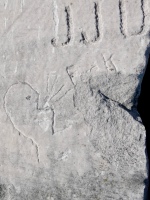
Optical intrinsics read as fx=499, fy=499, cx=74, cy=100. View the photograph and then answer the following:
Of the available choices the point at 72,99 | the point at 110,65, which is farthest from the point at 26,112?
the point at 110,65

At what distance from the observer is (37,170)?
153 centimetres

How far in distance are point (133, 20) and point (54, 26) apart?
0.24 metres

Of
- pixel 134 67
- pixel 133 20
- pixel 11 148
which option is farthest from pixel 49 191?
pixel 133 20

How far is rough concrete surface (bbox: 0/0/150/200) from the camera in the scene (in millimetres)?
1415

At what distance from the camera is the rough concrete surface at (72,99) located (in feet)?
4.64

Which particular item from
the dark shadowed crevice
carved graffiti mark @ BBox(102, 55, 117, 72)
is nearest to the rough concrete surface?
carved graffiti mark @ BBox(102, 55, 117, 72)

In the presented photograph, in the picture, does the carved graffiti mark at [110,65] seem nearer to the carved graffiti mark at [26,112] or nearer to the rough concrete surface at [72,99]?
the rough concrete surface at [72,99]

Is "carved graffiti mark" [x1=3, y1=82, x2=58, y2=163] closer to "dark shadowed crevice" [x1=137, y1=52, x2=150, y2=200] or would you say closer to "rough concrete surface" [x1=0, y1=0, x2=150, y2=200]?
"rough concrete surface" [x1=0, y1=0, x2=150, y2=200]

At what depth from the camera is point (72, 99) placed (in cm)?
147

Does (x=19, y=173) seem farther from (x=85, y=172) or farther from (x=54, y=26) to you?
(x=54, y=26)

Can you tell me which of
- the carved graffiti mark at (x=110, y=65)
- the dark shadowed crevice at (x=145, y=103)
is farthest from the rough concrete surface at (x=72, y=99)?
the dark shadowed crevice at (x=145, y=103)

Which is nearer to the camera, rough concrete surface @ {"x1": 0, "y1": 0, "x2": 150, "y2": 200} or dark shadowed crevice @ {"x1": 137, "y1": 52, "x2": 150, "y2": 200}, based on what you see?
rough concrete surface @ {"x1": 0, "y1": 0, "x2": 150, "y2": 200}

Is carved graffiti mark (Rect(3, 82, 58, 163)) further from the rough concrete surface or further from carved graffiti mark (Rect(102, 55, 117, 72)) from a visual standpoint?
carved graffiti mark (Rect(102, 55, 117, 72))

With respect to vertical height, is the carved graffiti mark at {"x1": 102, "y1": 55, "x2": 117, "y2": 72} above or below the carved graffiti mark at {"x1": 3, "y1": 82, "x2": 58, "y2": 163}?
above
